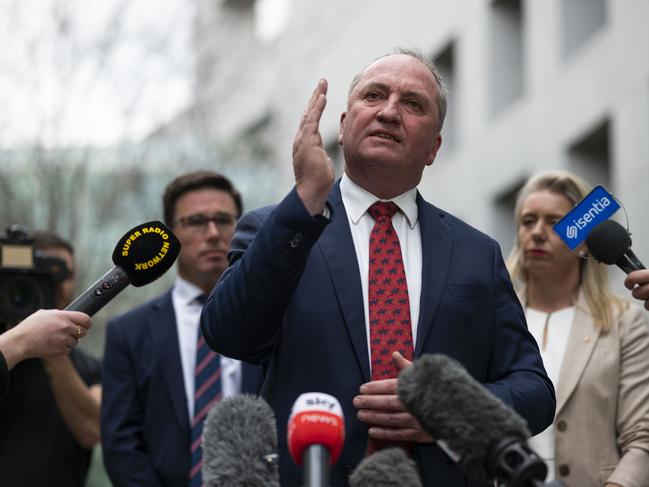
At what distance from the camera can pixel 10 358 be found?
4559 mm

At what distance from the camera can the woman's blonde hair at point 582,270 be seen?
595cm

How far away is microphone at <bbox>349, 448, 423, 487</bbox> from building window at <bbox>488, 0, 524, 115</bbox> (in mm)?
15501

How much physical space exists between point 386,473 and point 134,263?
5.28 feet

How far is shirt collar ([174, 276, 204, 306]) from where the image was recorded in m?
6.59

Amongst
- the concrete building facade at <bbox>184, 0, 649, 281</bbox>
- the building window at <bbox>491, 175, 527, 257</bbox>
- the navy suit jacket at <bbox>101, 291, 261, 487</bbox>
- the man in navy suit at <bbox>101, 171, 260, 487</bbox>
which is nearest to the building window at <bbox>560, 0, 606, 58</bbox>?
the concrete building facade at <bbox>184, 0, 649, 281</bbox>

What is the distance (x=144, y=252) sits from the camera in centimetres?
436

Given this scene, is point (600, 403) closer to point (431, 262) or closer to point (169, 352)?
point (431, 262)

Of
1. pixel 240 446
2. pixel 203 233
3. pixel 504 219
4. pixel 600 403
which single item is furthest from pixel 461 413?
pixel 504 219

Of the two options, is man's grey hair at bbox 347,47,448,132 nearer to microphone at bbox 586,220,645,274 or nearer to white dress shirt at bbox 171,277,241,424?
microphone at bbox 586,220,645,274

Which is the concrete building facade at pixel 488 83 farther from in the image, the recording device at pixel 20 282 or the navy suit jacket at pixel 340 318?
the navy suit jacket at pixel 340 318

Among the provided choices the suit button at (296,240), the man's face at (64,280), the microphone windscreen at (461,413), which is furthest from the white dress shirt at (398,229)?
the man's face at (64,280)

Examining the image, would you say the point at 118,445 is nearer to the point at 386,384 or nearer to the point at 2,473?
the point at 2,473

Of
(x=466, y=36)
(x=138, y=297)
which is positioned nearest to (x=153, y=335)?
(x=138, y=297)

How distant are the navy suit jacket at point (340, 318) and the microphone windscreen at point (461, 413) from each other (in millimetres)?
801
